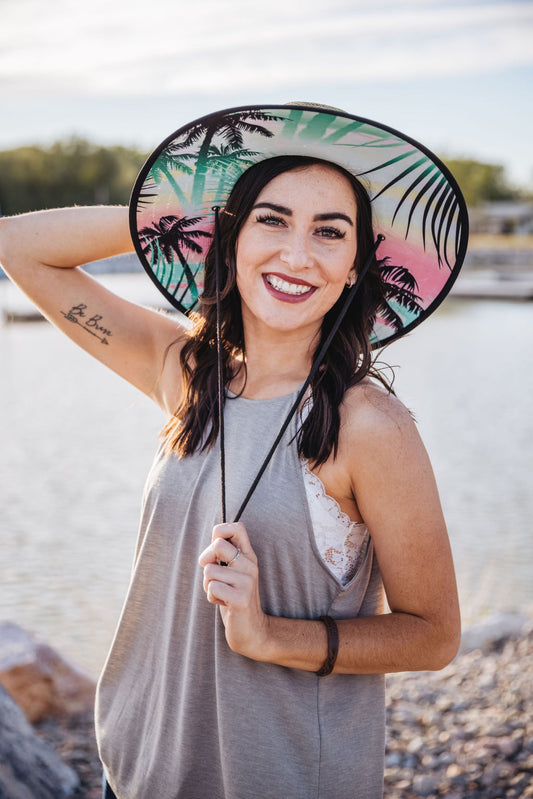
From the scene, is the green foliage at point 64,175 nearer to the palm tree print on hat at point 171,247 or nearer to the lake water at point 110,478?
the lake water at point 110,478

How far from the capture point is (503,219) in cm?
7425

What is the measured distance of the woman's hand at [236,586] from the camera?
1223 millimetres

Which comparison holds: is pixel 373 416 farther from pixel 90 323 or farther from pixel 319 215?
pixel 90 323

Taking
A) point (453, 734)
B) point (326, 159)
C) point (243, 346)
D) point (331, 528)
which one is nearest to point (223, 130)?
→ point (326, 159)

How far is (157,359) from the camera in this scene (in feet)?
5.72

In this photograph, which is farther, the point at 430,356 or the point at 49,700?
the point at 430,356

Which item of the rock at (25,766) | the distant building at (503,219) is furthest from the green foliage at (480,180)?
the rock at (25,766)

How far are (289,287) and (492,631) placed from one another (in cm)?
323

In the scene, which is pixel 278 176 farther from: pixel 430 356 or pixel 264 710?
pixel 430 356

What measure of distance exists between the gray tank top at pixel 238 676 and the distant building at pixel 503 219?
73.2 m

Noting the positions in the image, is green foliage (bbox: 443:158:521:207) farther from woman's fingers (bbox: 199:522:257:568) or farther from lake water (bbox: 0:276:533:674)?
woman's fingers (bbox: 199:522:257:568)

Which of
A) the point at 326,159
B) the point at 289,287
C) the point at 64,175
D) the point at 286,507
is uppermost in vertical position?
the point at 64,175

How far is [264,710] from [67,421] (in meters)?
9.10

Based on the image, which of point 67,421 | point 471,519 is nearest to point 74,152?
point 67,421
